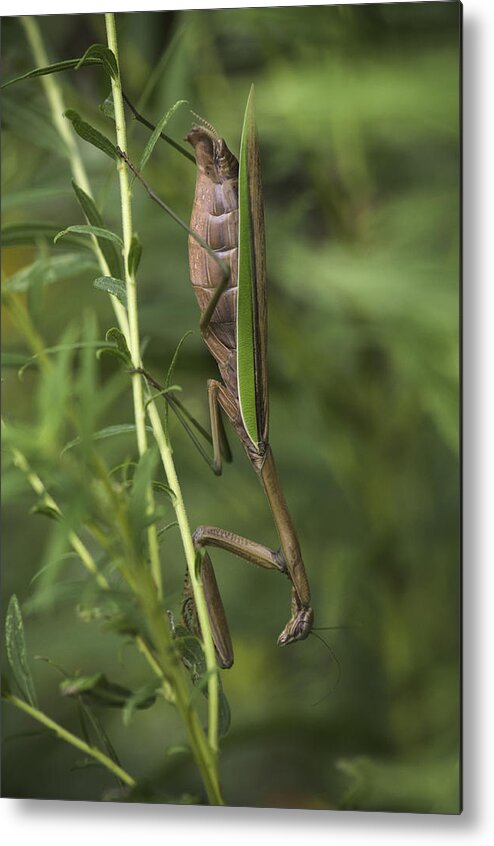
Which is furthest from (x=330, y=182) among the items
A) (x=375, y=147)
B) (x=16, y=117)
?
(x=16, y=117)

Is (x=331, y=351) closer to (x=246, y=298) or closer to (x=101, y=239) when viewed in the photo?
(x=246, y=298)

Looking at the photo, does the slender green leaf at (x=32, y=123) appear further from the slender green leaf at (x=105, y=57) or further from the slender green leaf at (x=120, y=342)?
the slender green leaf at (x=120, y=342)

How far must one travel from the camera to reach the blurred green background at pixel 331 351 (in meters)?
1.09

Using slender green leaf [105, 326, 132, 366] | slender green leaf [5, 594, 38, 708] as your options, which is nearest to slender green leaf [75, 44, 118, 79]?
slender green leaf [105, 326, 132, 366]

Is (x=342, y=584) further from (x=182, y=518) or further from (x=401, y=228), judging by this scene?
(x=401, y=228)

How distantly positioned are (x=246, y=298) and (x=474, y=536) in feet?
0.97

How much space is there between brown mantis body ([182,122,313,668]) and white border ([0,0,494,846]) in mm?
152

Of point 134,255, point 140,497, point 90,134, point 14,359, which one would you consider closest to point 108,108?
point 90,134

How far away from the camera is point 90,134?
109 cm

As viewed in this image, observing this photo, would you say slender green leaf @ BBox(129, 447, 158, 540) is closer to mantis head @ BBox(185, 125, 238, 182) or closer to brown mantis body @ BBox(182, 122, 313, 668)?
brown mantis body @ BBox(182, 122, 313, 668)

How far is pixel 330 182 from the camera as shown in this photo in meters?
1.11

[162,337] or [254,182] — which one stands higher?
Answer: [254,182]

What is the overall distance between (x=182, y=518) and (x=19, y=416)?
0.62 feet

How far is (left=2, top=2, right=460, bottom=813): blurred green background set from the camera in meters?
1.09
